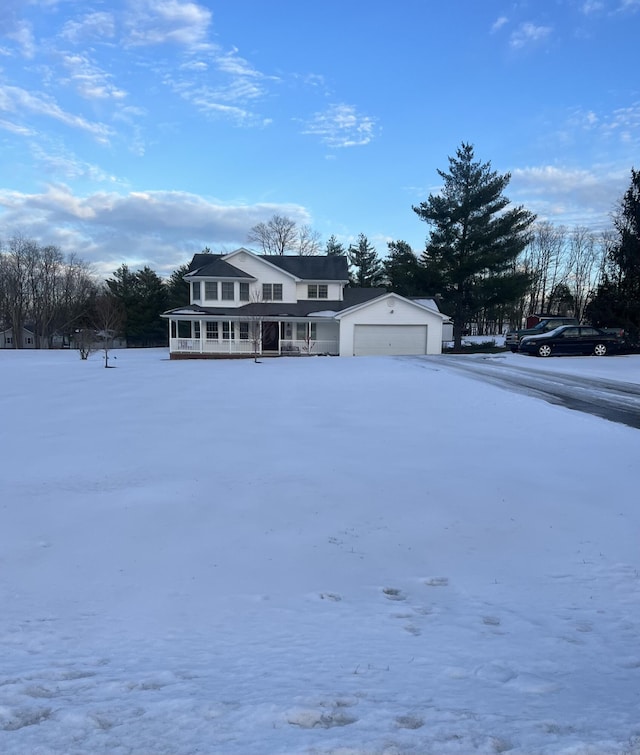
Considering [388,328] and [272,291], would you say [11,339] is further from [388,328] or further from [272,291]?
[388,328]

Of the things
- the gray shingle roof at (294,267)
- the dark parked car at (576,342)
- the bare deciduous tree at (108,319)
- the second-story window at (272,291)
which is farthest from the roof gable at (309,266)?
the dark parked car at (576,342)

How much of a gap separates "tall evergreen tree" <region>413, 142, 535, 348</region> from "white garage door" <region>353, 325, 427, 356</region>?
713 centimetres

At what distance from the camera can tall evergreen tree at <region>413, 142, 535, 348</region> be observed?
1389 inches

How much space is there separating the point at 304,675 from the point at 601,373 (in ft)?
58.4

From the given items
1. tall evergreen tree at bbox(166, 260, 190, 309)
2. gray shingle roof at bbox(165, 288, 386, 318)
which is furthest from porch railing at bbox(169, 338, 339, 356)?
tall evergreen tree at bbox(166, 260, 190, 309)

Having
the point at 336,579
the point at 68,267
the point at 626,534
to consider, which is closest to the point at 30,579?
the point at 336,579

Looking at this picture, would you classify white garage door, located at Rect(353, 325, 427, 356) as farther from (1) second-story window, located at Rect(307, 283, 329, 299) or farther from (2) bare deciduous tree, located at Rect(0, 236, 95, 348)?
(2) bare deciduous tree, located at Rect(0, 236, 95, 348)

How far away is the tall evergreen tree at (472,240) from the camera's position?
116 feet

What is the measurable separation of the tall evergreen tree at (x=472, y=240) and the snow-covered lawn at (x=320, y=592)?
29170mm

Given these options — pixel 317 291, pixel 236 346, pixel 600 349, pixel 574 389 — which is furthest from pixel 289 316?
pixel 574 389

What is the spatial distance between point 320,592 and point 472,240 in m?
35.8

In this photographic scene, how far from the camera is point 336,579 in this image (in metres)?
3.70

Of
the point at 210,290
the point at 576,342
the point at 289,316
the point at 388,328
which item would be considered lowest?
the point at 576,342

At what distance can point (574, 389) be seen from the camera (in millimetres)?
13227
